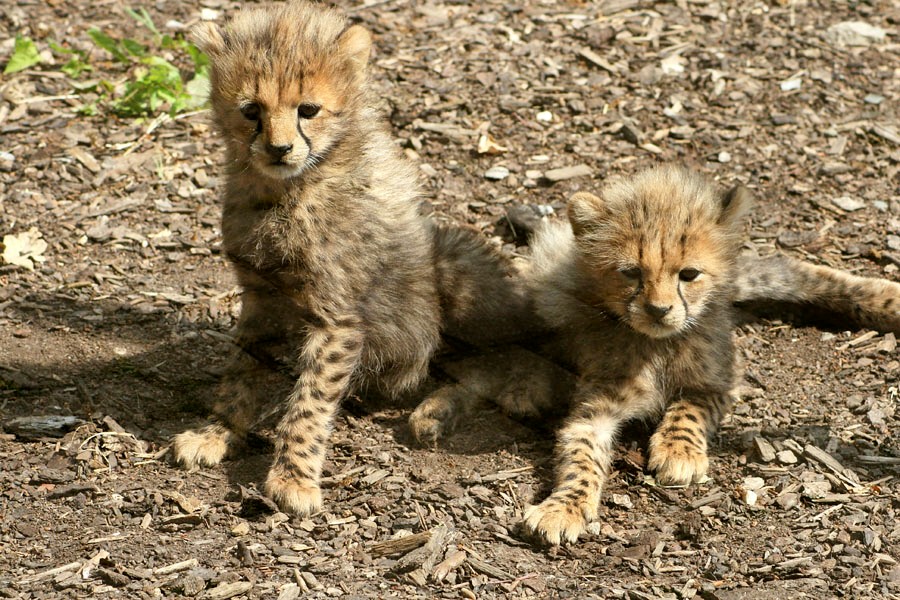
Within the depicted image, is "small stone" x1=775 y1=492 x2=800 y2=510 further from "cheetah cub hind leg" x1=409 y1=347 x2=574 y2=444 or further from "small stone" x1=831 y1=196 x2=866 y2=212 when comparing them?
"small stone" x1=831 y1=196 x2=866 y2=212

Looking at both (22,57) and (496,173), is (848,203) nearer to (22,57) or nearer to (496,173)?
(496,173)

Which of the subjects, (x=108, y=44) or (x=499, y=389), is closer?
(x=499, y=389)

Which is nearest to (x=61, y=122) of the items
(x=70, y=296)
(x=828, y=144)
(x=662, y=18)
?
(x=70, y=296)

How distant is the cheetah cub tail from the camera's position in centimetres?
560

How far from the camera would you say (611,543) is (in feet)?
14.6

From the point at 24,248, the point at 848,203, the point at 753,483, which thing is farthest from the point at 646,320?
the point at 24,248

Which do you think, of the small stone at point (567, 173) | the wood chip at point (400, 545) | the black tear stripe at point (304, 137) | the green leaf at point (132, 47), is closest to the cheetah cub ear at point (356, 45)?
the black tear stripe at point (304, 137)

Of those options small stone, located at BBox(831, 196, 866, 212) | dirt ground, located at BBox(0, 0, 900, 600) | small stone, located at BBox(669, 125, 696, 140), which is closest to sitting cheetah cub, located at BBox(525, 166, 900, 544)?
dirt ground, located at BBox(0, 0, 900, 600)

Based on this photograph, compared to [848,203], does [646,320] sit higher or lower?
higher

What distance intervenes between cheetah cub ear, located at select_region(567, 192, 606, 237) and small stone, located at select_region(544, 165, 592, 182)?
4.76 ft

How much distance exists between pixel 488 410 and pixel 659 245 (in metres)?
1.18

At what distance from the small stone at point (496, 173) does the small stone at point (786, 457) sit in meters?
2.44

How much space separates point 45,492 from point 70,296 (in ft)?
4.94

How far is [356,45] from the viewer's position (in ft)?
16.1
